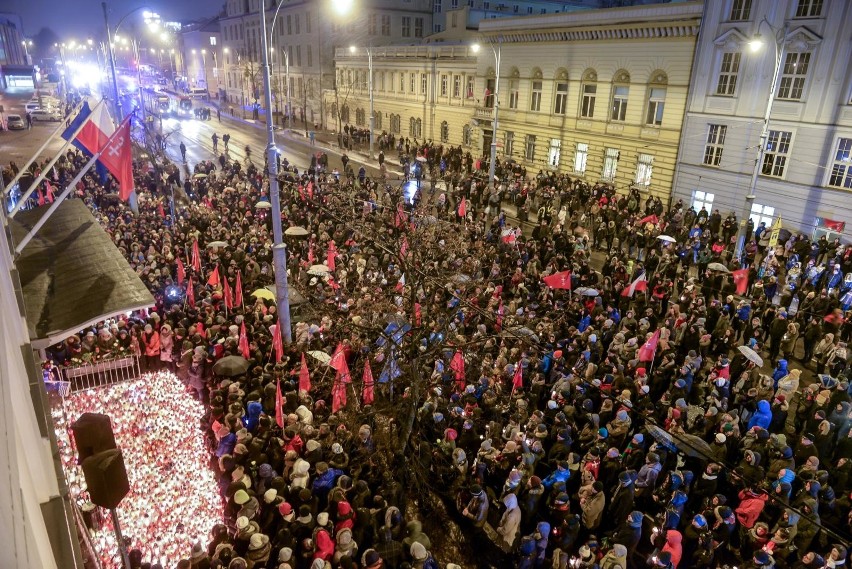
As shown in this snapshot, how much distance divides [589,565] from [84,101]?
12.9 meters

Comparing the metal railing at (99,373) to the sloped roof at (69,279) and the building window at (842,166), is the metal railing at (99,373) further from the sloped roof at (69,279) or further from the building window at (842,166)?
the building window at (842,166)

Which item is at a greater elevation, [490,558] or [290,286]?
[290,286]

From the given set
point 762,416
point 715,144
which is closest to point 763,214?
point 715,144

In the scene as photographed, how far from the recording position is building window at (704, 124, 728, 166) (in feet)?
89.8

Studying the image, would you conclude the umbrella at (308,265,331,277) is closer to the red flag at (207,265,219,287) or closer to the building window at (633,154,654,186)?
the red flag at (207,265,219,287)

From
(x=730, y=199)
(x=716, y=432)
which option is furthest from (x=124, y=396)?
(x=730, y=199)

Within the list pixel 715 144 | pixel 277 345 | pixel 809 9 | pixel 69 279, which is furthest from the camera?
pixel 715 144

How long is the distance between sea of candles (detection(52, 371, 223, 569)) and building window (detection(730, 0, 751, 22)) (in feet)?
87.2

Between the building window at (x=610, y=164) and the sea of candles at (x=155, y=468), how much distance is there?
26.7 m

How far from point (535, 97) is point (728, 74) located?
13259 millimetres

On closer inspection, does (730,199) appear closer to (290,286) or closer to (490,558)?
(290,286)

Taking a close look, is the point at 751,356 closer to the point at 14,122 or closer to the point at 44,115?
the point at 14,122

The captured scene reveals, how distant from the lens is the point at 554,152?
36875mm

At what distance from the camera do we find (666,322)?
14.0 meters
